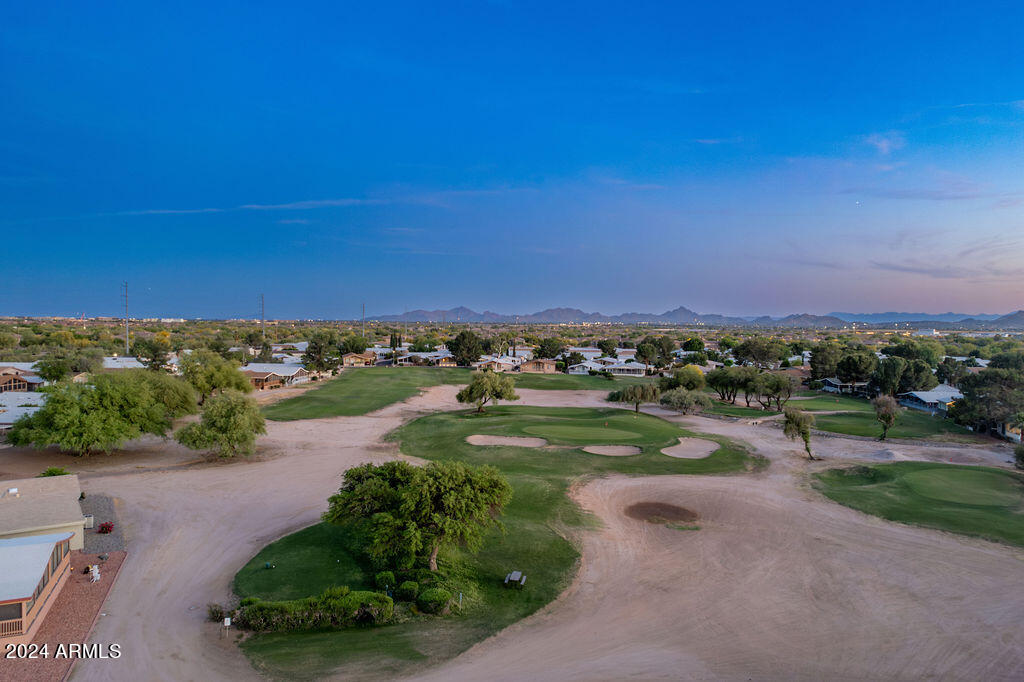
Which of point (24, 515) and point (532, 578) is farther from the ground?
point (24, 515)

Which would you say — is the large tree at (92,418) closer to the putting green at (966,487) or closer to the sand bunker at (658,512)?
the sand bunker at (658,512)

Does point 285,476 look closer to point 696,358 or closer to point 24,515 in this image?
point 24,515

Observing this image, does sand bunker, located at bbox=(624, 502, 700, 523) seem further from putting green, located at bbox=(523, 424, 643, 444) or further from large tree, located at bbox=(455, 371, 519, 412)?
large tree, located at bbox=(455, 371, 519, 412)

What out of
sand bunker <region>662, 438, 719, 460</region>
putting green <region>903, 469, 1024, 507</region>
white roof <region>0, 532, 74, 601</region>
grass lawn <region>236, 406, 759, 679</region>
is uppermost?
white roof <region>0, 532, 74, 601</region>

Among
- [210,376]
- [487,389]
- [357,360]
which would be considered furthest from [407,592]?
Answer: [357,360]

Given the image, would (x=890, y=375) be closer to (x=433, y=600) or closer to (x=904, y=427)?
(x=904, y=427)

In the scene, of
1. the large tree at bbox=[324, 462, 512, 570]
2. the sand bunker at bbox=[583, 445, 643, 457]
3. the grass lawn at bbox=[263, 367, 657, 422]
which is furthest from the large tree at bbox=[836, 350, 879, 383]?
the large tree at bbox=[324, 462, 512, 570]

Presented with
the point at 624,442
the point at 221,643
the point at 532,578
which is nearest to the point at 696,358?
the point at 624,442
